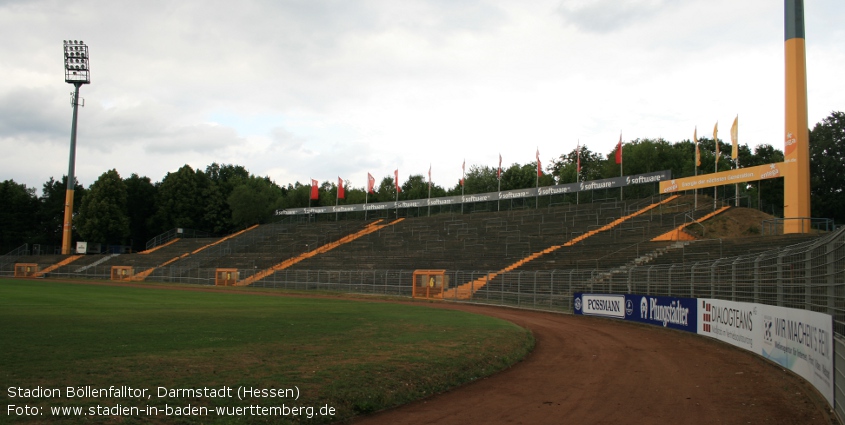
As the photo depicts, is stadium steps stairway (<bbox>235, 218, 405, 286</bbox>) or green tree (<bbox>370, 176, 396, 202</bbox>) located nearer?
stadium steps stairway (<bbox>235, 218, 405, 286</bbox>)

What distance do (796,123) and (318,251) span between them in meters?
45.4

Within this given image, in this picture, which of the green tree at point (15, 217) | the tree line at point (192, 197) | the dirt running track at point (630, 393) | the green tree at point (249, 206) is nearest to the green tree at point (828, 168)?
the tree line at point (192, 197)

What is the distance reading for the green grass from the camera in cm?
905

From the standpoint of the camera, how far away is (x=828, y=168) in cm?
6309

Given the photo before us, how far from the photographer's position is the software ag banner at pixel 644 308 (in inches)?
856

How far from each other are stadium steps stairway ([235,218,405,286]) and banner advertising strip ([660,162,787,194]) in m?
31.5

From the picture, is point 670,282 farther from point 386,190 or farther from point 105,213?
point 386,190

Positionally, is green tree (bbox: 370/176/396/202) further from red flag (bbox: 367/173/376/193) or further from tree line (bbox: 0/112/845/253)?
red flag (bbox: 367/173/376/193)

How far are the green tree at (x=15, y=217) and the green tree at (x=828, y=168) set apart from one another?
106m

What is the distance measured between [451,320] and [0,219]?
96691 mm

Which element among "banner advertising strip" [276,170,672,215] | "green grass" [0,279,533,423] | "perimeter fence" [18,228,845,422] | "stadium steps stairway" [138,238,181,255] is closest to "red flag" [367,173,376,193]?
"banner advertising strip" [276,170,672,215]

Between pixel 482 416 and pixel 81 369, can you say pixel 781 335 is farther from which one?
pixel 81 369

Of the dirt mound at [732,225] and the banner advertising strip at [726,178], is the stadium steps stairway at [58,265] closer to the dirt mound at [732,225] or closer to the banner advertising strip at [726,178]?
the banner advertising strip at [726,178]

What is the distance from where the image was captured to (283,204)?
100 m
